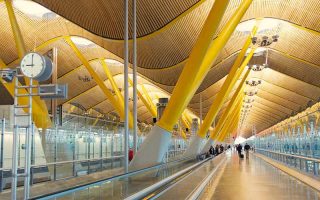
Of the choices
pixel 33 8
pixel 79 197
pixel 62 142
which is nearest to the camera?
pixel 79 197

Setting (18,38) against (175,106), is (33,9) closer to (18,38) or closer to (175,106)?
(18,38)

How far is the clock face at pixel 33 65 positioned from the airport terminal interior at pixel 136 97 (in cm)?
2

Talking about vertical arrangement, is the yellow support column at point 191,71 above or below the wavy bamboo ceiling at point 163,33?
below

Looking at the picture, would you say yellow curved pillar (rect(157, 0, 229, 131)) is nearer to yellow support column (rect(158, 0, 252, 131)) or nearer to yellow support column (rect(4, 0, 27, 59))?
yellow support column (rect(158, 0, 252, 131))

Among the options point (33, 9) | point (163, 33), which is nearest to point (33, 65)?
point (163, 33)

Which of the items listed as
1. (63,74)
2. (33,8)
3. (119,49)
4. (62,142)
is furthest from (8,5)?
(63,74)

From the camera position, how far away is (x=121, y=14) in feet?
75.8

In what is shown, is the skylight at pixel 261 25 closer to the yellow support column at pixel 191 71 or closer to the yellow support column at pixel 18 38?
the yellow support column at pixel 18 38

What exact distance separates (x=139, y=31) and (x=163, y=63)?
8147mm

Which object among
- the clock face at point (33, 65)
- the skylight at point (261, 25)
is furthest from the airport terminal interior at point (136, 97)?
the skylight at point (261, 25)

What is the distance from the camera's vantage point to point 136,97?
18.1 meters

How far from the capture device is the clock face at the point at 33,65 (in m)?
6.93

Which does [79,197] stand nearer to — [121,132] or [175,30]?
[121,132]

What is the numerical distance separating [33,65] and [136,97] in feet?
36.7
